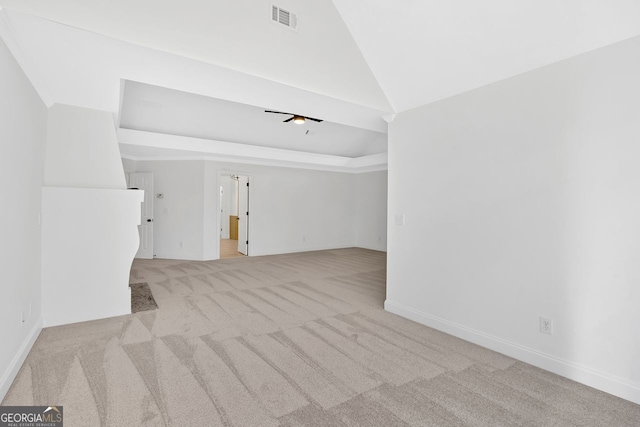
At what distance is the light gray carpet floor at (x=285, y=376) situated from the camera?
1.98m

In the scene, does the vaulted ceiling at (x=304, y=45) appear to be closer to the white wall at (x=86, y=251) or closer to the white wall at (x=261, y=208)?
the white wall at (x=86, y=251)

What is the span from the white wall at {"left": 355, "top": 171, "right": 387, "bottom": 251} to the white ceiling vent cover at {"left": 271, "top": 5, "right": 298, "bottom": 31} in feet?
22.0

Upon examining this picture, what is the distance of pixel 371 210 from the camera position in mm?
9664

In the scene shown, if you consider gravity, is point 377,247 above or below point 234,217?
below

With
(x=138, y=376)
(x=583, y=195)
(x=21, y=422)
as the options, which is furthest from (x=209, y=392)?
(x=583, y=195)

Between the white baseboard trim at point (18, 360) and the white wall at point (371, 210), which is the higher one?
the white wall at point (371, 210)

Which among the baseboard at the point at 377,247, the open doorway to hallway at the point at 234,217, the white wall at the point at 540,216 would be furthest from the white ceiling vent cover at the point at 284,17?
the baseboard at the point at 377,247

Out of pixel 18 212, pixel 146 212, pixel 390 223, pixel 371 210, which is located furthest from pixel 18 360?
A: pixel 371 210

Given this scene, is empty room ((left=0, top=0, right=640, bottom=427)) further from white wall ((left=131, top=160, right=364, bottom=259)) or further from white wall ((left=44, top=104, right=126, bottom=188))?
white wall ((left=131, top=160, right=364, bottom=259))

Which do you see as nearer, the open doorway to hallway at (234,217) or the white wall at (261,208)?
the white wall at (261,208)

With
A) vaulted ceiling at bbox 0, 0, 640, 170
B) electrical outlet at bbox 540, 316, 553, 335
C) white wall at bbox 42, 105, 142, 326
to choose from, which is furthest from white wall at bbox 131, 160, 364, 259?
electrical outlet at bbox 540, 316, 553, 335

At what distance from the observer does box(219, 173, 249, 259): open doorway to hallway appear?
27.2 ft
